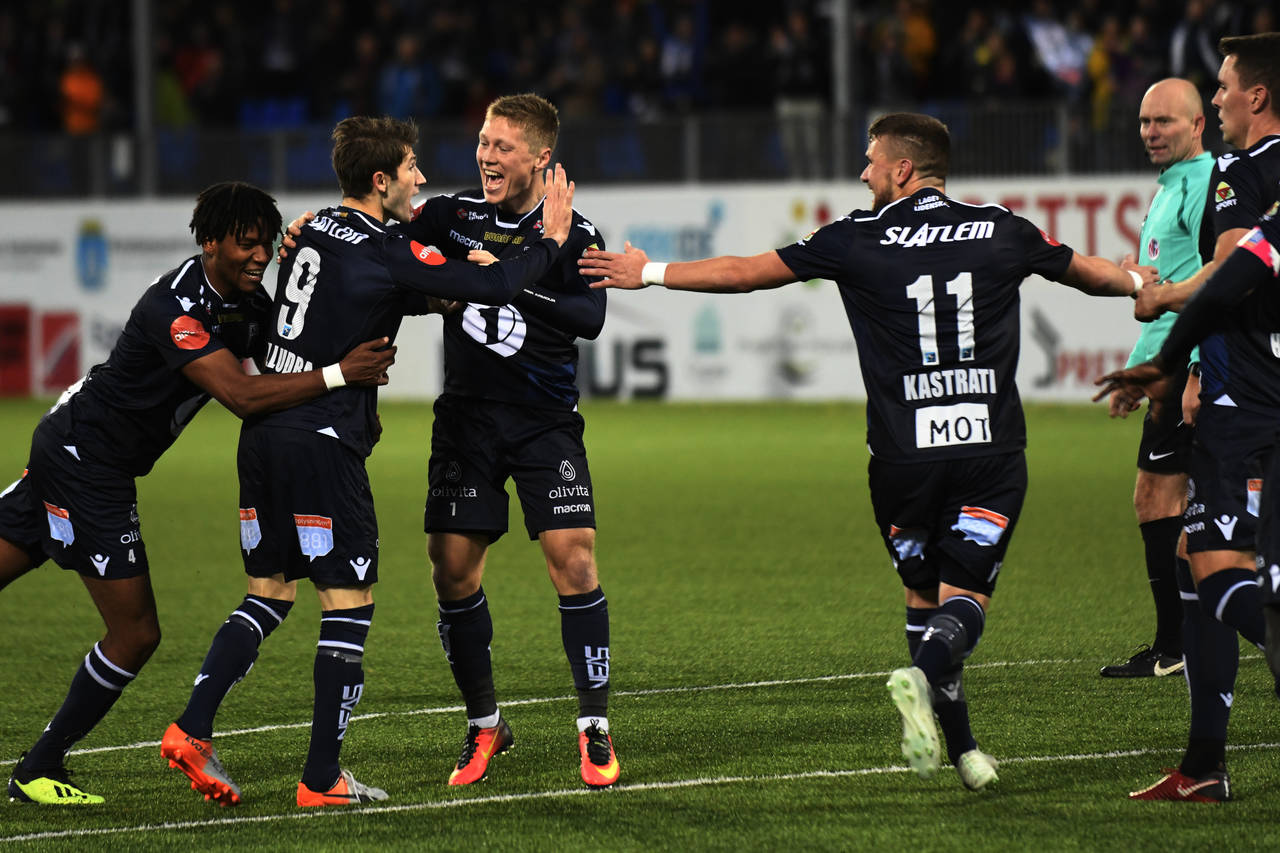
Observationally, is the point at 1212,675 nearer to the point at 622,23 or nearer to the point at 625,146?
the point at 625,146

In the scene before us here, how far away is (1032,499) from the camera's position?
1277cm

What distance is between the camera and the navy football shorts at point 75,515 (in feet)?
18.7

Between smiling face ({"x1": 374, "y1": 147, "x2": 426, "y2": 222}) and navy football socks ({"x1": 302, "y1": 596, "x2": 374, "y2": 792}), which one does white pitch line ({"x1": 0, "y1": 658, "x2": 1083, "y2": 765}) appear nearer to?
navy football socks ({"x1": 302, "y1": 596, "x2": 374, "y2": 792})

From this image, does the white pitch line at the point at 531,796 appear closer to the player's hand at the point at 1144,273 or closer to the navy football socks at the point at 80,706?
the navy football socks at the point at 80,706

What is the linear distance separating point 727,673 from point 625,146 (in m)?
13.6

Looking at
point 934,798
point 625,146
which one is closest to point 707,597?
point 934,798

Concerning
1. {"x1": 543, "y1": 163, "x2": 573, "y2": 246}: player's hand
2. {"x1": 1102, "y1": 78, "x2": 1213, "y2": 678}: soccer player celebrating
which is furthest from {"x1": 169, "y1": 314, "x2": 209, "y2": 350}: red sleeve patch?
{"x1": 1102, "y1": 78, "x2": 1213, "y2": 678}: soccer player celebrating

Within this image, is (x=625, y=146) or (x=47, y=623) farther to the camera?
(x=625, y=146)

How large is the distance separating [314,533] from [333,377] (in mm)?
478

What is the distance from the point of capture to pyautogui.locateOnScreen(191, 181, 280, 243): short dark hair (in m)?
5.61

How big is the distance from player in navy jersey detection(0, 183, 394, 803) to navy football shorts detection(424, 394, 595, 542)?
1.86 feet

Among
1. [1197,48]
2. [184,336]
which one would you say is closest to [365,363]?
[184,336]

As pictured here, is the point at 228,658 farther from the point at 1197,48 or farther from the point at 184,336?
the point at 1197,48

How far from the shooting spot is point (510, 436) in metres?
6.02
